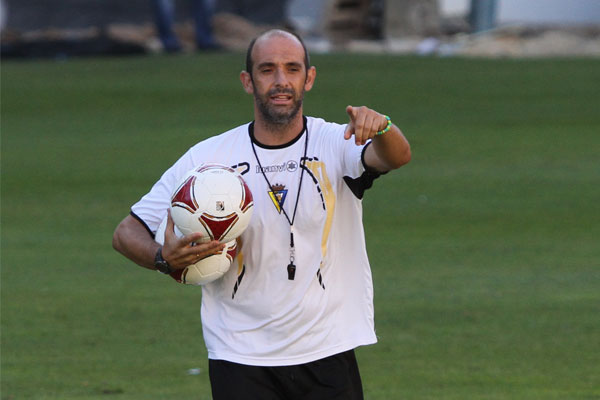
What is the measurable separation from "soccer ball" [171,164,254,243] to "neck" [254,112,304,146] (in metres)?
0.26

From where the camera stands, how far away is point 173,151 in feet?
63.7

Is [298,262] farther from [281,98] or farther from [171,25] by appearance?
[171,25]

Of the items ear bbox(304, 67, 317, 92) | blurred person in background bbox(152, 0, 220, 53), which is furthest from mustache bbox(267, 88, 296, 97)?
blurred person in background bbox(152, 0, 220, 53)

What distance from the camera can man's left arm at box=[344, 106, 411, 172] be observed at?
4520 millimetres

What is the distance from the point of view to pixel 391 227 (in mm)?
13922

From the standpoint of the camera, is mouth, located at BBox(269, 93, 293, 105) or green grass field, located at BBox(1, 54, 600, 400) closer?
mouth, located at BBox(269, 93, 293, 105)

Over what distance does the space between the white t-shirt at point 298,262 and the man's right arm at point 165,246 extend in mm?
284

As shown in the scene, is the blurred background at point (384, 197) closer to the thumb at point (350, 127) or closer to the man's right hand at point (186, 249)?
the man's right hand at point (186, 249)

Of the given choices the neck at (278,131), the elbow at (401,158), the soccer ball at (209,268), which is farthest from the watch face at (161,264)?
the elbow at (401,158)

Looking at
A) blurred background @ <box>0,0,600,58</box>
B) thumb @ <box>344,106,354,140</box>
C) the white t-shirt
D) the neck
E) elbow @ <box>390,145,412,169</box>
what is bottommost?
blurred background @ <box>0,0,600,58</box>

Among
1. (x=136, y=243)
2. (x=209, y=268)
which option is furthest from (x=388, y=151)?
(x=136, y=243)

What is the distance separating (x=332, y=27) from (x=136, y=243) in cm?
3160

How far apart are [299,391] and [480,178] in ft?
40.7

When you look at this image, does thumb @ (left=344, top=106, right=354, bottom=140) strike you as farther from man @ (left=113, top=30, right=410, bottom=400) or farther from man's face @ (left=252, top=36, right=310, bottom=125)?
man's face @ (left=252, top=36, right=310, bottom=125)
